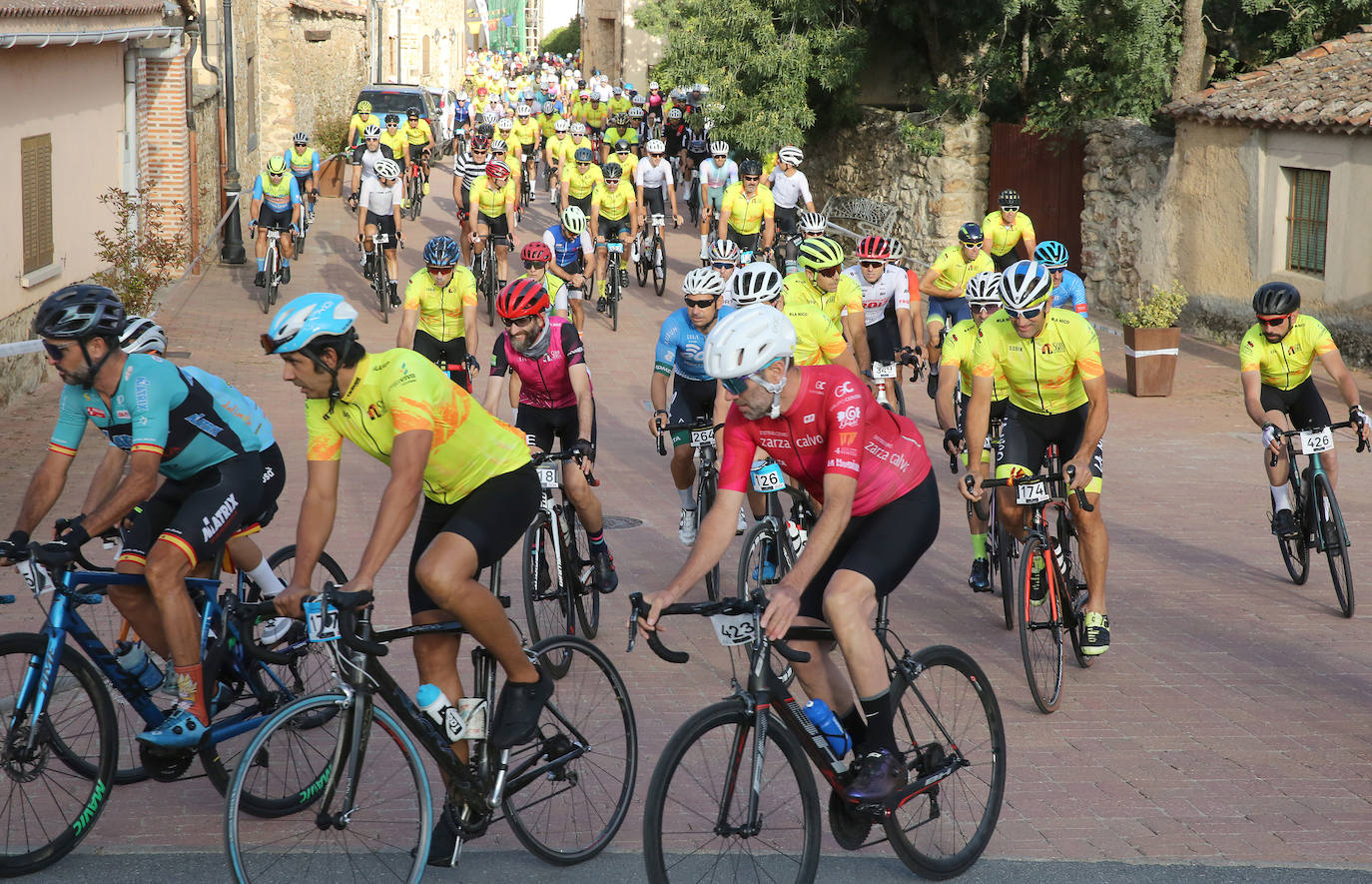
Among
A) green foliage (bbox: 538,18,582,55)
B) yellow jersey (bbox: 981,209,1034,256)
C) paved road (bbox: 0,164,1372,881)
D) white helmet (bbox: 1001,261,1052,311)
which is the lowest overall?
paved road (bbox: 0,164,1372,881)

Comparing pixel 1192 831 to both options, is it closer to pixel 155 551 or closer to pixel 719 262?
pixel 155 551

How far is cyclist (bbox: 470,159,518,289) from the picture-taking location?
19547 millimetres

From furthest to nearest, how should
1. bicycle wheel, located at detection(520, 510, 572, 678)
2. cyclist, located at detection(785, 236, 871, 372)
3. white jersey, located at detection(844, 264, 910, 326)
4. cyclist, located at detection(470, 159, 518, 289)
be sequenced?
1. cyclist, located at detection(470, 159, 518, 289)
2. white jersey, located at detection(844, 264, 910, 326)
3. cyclist, located at detection(785, 236, 871, 372)
4. bicycle wheel, located at detection(520, 510, 572, 678)

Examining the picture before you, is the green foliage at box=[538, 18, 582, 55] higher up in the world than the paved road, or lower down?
higher up

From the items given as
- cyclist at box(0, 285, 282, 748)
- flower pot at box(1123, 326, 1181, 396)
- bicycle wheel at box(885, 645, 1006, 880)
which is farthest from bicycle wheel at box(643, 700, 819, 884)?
flower pot at box(1123, 326, 1181, 396)

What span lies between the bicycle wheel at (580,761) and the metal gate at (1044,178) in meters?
18.4

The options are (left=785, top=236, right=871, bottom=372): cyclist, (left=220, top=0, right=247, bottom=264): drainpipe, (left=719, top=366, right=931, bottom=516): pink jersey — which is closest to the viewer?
(left=719, top=366, right=931, bottom=516): pink jersey

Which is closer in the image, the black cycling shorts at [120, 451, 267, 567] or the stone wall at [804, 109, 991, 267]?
the black cycling shorts at [120, 451, 267, 567]

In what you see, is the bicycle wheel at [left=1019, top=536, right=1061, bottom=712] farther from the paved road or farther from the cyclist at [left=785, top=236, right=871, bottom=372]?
the cyclist at [left=785, top=236, right=871, bottom=372]

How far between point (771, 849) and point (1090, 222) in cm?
1867

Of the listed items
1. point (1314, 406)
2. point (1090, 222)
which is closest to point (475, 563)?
point (1314, 406)

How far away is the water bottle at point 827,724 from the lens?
4707mm

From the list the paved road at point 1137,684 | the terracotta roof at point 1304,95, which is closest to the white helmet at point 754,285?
the paved road at point 1137,684

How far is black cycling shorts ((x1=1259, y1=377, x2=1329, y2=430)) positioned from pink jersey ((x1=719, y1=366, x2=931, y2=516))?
15.9 feet
